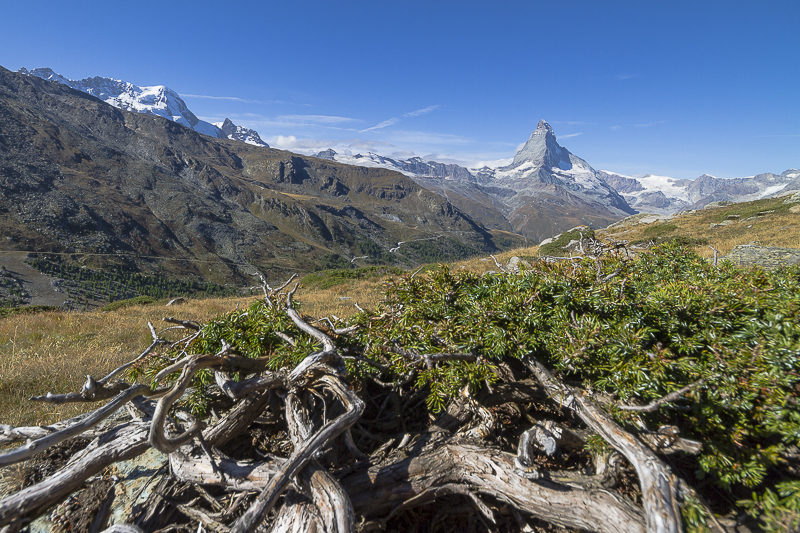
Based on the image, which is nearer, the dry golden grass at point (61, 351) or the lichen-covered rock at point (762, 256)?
the dry golden grass at point (61, 351)

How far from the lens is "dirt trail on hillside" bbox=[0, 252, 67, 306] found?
105500 millimetres

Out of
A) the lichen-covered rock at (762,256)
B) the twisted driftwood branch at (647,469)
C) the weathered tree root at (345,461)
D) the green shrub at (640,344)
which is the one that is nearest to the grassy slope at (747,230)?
the lichen-covered rock at (762,256)

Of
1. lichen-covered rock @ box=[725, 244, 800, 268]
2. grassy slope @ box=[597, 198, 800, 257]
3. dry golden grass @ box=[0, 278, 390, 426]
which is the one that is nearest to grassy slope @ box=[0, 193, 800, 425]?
dry golden grass @ box=[0, 278, 390, 426]

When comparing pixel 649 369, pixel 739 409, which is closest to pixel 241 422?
pixel 649 369

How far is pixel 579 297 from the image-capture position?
4.48m

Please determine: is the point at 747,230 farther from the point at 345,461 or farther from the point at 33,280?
the point at 33,280

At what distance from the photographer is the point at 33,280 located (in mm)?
115625

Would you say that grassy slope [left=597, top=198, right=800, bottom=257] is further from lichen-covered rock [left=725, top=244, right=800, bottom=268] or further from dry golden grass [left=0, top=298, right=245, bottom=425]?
dry golden grass [left=0, top=298, right=245, bottom=425]

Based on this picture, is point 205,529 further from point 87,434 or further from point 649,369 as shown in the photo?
point 649,369

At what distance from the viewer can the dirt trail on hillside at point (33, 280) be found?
346 feet

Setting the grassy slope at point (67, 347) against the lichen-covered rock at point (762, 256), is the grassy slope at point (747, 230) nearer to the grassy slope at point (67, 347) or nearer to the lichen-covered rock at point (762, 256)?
the grassy slope at point (67, 347)

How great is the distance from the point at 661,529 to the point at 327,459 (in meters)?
3.19

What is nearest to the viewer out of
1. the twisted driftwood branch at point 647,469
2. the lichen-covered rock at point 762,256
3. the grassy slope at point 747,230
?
the twisted driftwood branch at point 647,469

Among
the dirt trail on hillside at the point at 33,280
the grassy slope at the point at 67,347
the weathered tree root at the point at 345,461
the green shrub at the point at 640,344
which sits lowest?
the dirt trail on hillside at the point at 33,280
